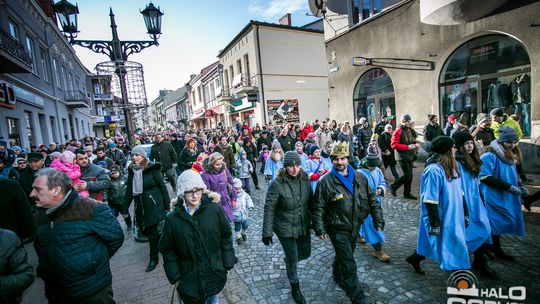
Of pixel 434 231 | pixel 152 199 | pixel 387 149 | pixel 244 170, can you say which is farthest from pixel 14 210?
pixel 387 149

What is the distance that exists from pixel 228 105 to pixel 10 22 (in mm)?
17903

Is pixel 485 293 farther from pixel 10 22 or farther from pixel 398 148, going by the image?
pixel 10 22

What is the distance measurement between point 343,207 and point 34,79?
56.0 feet

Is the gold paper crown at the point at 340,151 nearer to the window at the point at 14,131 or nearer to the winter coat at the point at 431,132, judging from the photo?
the winter coat at the point at 431,132

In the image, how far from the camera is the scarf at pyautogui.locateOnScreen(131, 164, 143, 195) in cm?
428

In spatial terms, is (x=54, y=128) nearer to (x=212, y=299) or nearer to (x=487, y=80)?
(x=212, y=299)

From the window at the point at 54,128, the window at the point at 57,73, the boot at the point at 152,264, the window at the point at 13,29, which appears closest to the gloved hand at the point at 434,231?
the boot at the point at 152,264

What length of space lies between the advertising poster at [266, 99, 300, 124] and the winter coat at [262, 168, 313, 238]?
1921cm

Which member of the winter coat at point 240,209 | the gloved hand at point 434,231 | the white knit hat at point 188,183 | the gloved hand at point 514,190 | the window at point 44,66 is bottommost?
the winter coat at point 240,209

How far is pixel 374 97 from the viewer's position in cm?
1273

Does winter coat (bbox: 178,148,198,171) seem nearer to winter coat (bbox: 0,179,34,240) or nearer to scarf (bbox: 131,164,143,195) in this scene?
scarf (bbox: 131,164,143,195)

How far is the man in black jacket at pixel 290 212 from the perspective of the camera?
3.15 meters

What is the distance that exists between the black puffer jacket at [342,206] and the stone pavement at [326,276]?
0.84 meters

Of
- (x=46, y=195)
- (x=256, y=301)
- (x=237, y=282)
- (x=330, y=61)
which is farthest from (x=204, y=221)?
(x=330, y=61)
